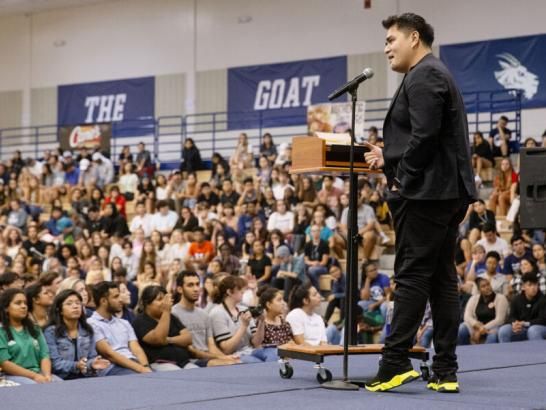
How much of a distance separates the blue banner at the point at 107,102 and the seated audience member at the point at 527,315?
1275cm

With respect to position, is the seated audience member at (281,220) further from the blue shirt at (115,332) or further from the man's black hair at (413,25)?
the man's black hair at (413,25)

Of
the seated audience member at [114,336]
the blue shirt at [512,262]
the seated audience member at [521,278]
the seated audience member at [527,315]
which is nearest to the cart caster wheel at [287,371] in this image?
the seated audience member at [114,336]

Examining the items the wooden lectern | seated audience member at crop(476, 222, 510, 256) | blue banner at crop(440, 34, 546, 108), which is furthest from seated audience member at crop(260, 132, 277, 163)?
the wooden lectern

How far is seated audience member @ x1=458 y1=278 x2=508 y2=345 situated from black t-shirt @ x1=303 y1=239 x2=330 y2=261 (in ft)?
8.84

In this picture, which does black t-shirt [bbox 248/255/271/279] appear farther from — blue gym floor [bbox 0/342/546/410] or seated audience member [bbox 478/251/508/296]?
blue gym floor [bbox 0/342/546/410]

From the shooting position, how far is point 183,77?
2103 centimetres

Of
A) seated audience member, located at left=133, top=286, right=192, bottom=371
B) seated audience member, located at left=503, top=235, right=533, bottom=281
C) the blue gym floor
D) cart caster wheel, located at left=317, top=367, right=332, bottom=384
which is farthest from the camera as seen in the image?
seated audience member, located at left=503, top=235, right=533, bottom=281

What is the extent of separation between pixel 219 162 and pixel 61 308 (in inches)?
402

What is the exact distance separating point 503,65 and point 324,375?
506 inches

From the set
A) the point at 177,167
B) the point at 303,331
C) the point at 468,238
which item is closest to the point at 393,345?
the point at 303,331

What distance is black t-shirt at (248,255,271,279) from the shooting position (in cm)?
1246

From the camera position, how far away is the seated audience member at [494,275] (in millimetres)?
10492

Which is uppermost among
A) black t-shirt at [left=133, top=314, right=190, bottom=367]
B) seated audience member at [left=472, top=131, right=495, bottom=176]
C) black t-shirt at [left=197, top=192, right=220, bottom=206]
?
seated audience member at [left=472, top=131, right=495, bottom=176]

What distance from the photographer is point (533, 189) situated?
495 centimetres
